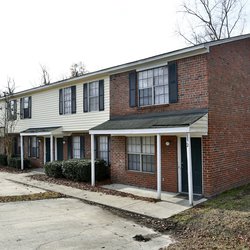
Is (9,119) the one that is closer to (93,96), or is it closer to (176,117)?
(93,96)

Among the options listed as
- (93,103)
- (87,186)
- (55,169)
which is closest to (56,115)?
(93,103)

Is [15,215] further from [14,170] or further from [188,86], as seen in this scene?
[14,170]

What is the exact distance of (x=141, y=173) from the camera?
1302 cm

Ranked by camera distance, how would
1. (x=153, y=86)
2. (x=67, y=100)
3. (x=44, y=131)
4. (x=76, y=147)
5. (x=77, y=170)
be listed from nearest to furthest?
(x=153, y=86), (x=77, y=170), (x=67, y=100), (x=76, y=147), (x=44, y=131)

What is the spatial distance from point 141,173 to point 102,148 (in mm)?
3537

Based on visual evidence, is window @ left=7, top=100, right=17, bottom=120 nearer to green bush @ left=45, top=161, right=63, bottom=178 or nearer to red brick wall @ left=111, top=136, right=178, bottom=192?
green bush @ left=45, top=161, right=63, bottom=178

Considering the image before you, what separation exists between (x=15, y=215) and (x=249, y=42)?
483 inches

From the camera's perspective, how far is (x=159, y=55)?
39.1 ft

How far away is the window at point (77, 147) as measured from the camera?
17.2 meters

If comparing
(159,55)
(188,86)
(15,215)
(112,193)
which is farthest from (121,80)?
(15,215)

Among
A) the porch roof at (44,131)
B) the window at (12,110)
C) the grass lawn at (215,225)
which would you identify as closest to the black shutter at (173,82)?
the grass lawn at (215,225)

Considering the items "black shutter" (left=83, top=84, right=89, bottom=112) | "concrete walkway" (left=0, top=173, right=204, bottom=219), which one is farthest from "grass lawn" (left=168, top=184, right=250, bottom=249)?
"black shutter" (left=83, top=84, right=89, bottom=112)

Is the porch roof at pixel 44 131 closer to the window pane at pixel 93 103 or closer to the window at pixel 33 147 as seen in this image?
the window at pixel 33 147

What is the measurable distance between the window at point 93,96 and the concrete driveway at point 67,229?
6.50m
